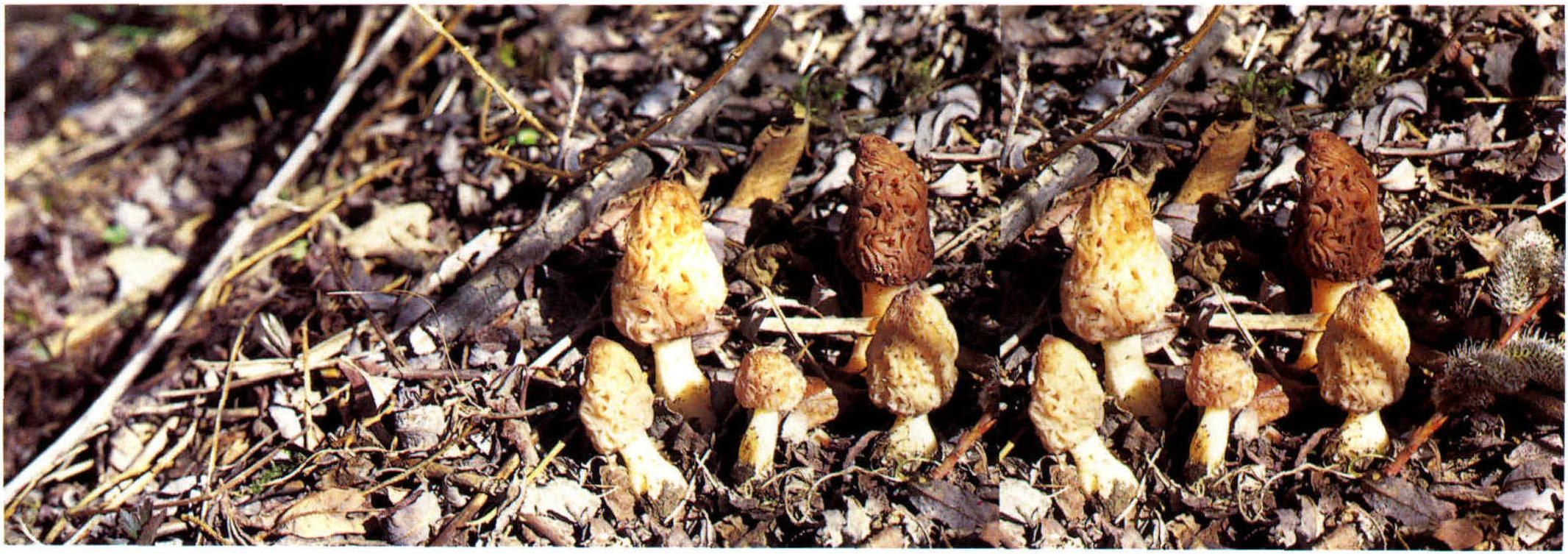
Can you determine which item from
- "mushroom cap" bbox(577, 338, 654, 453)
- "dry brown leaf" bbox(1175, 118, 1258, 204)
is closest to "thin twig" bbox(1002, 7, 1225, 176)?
"dry brown leaf" bbox(1175, 118, 1258, 204)

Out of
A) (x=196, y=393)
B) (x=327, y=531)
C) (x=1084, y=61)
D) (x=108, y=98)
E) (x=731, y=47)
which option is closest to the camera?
(x=327, y=531)

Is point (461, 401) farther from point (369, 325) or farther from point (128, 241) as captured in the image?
point (128, 241)

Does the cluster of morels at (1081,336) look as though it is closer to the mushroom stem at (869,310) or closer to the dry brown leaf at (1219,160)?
the mushroom stem at (869,310)

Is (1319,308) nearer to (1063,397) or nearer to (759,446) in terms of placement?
(1063,397)

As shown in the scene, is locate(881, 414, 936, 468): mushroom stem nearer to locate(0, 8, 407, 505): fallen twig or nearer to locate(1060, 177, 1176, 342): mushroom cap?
locate(1060, 177, 1176, 342): mushroom cap

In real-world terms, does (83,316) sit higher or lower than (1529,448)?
lower

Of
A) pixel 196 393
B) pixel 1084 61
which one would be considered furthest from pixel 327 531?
pixel 1084 61

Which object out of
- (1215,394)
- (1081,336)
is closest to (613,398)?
(1081,336)
